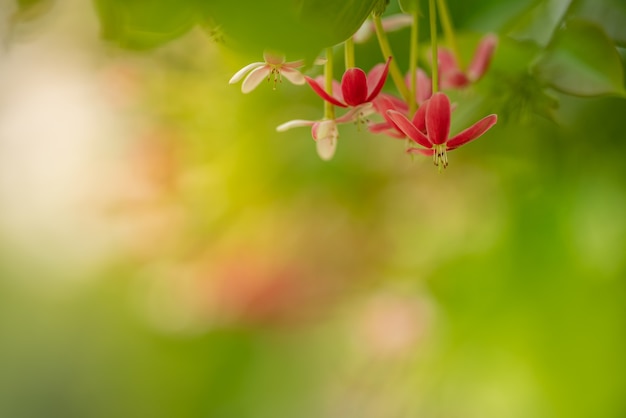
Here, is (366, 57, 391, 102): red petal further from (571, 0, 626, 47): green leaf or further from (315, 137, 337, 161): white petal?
(571, 0, 626, 47): green leaf

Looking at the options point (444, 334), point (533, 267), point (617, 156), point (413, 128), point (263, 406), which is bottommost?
point (263, 406)

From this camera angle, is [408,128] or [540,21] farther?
[540,21]

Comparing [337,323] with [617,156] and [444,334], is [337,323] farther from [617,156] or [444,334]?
[617,156]

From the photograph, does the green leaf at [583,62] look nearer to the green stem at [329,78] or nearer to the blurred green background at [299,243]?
the blurred green background at [299,243]

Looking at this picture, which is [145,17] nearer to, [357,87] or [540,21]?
[357,87]

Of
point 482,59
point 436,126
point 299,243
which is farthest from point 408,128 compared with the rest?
point 299,243

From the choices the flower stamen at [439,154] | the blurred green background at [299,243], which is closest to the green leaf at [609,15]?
the blurred green background at [299,243]

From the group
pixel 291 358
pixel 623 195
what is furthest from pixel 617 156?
pixel 291 358
